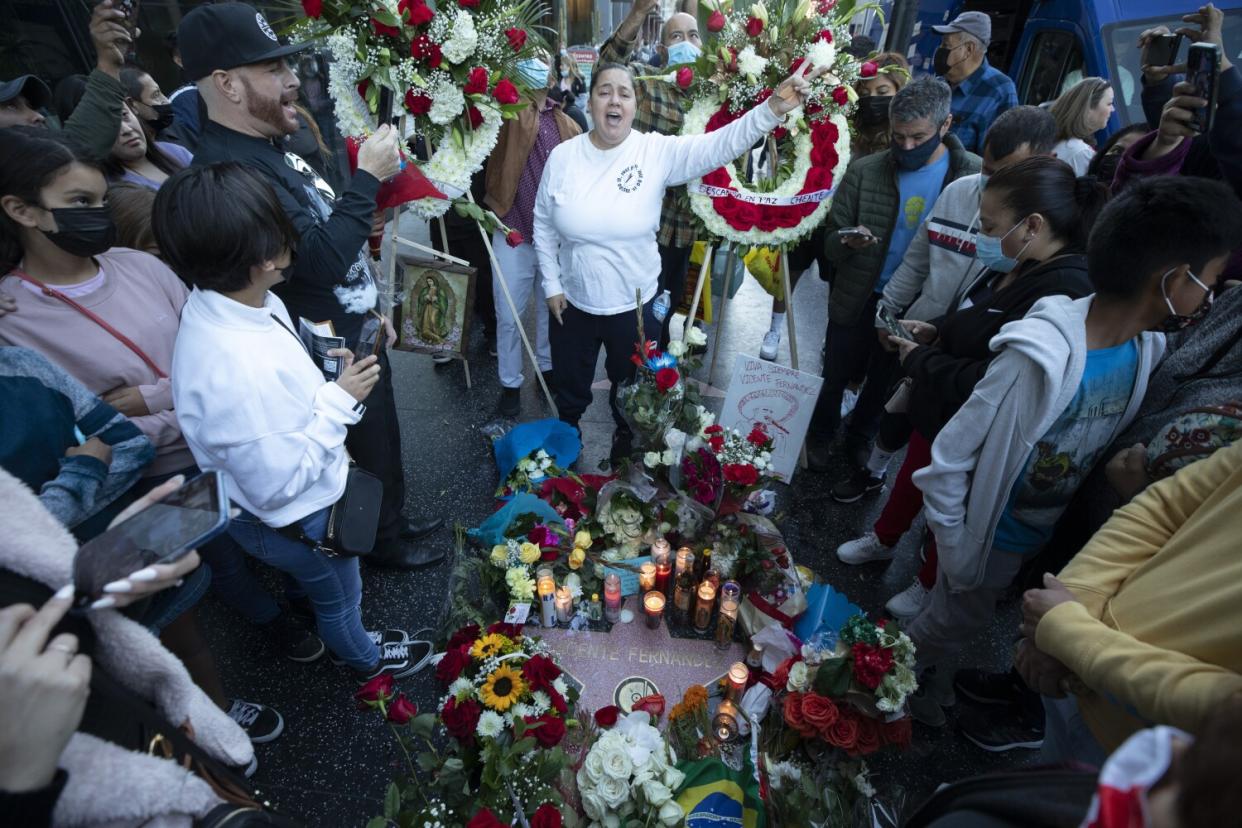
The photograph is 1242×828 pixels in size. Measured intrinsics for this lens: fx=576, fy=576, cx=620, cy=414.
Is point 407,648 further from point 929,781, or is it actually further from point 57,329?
point 929,781

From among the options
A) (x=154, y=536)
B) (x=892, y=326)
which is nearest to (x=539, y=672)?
(x=154, y=536)

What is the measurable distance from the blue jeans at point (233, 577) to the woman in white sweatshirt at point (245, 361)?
0.49 meters

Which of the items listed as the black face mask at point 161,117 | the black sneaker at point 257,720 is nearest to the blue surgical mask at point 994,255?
the black sneaker at point 257,720

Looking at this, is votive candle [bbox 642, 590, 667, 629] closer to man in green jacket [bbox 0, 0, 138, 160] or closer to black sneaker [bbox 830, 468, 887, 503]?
black sneaker [bbox 830, 468, 887, 503]

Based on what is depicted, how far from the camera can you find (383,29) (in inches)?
97.5

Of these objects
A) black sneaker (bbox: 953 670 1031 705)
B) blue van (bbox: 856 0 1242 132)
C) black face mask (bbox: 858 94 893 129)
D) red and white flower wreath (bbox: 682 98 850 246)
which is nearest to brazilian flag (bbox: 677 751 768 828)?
black sneaker (bbox: 953 670 1031 705)

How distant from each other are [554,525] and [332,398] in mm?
1109

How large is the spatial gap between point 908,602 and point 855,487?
0.86 metres

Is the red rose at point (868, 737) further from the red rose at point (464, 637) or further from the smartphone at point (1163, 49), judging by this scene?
the smartphone at point (1163, 49)

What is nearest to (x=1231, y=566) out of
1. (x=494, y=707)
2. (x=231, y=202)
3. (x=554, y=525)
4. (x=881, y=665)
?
(x=881, y=665)

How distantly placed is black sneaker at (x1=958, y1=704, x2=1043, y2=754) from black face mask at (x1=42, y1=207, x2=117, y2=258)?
3.39 meters

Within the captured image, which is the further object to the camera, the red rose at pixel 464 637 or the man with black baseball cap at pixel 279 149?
the man with black baseball cap at pixel 279 149

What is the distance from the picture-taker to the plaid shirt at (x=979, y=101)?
443 cm

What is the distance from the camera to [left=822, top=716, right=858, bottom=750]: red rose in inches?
64.6
